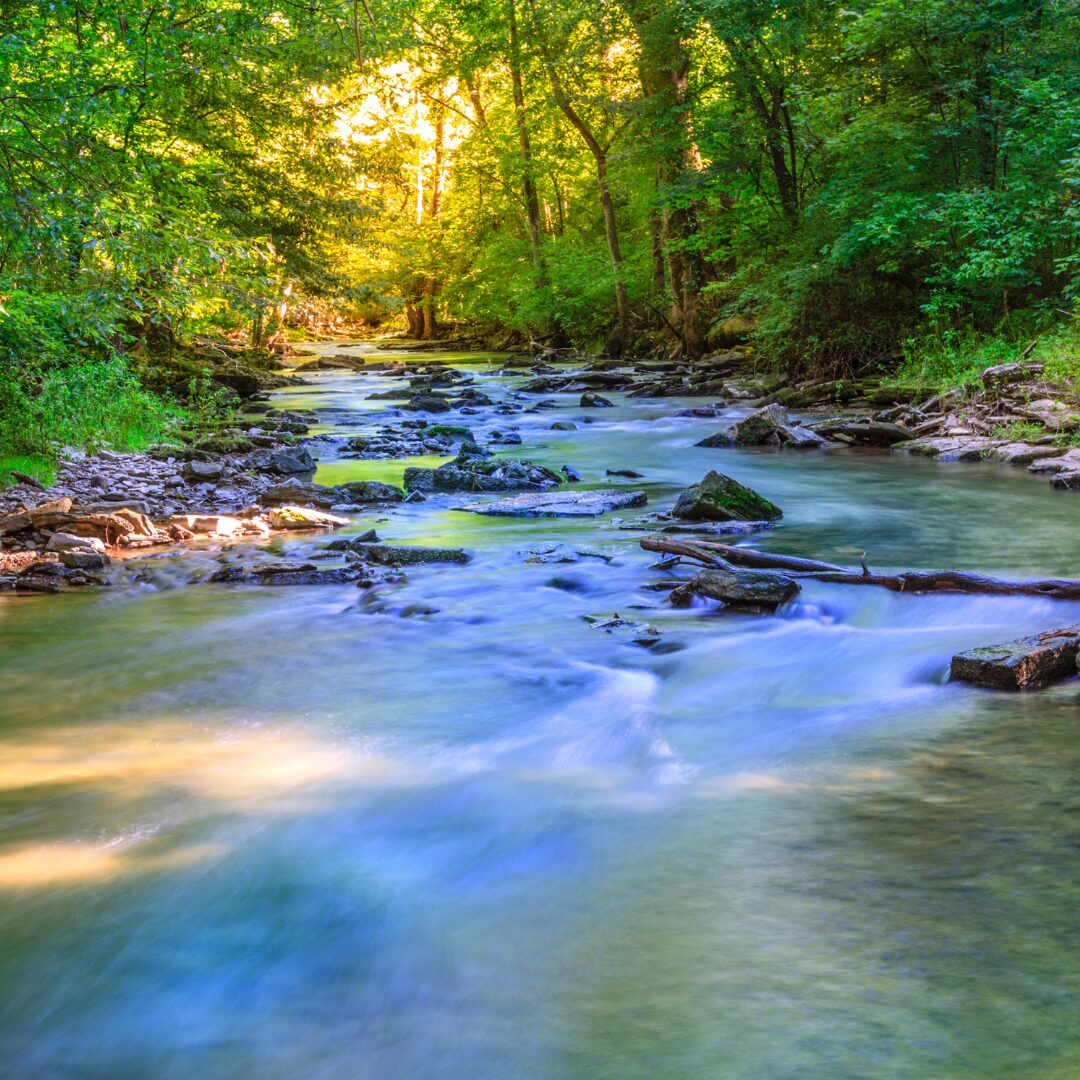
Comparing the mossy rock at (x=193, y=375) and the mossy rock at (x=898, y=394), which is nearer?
the mossy rock at (x=898, y=394)

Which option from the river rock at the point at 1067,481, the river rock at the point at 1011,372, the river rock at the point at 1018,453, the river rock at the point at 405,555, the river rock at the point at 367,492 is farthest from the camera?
the river rock at the point at 1011,372

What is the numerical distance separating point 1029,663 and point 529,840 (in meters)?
2.71

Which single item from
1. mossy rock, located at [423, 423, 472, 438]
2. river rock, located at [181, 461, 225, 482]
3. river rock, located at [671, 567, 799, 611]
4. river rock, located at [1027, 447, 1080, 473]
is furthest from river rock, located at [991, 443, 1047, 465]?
river rock, located at [181, 461, 225, 482]

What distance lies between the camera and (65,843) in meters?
3.92

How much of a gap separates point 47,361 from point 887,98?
14968 millimetres

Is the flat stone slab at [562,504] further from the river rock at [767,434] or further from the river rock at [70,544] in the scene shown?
the river rock at [767,434]

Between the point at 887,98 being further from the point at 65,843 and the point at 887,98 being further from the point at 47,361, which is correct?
the point at 65,843

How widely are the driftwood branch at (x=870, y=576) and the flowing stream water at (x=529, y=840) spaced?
0.11 meters

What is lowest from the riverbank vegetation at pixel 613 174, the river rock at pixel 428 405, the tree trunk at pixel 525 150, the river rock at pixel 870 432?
the river rock at pixel 870 432

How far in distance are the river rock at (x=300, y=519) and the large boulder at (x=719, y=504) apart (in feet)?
11.6

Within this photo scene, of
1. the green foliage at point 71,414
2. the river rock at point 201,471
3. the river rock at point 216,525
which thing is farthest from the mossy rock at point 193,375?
the river rock at point 216,525

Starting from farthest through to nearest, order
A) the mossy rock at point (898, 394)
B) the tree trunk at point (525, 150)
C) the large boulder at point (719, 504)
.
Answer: the tree trunk at point (525, 150)
the mossy rock at point (898, 394)
the large boulder at point (719, 504)

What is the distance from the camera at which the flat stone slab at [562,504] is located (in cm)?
1087

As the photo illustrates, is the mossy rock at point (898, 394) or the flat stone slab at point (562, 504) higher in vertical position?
the mossy rock at point (898, 394)
